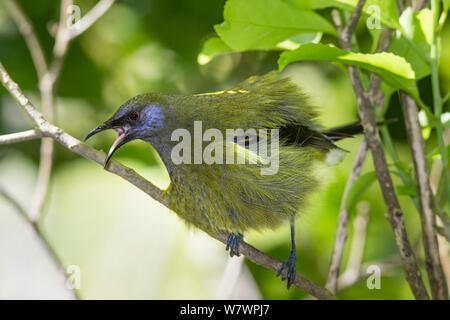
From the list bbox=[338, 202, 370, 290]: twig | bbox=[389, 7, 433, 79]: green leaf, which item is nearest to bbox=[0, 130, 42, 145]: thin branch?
bbox=[389, 7, 433, 79]: green leaf

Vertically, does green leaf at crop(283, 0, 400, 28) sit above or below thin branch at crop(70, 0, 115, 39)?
below

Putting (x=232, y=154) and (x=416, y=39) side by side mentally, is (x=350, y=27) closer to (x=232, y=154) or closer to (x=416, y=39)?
(x=416, y=39)

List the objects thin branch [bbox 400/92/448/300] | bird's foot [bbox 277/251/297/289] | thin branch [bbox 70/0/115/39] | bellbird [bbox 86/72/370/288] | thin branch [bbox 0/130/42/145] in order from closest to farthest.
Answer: thin branch [bbox 0/130/42/145]
thin branch [bbox 400/92/448/300]
bellbird [bbox 86/72/370/288]
bird's foot [bbox 277/251/297/289]
thin branch [bbox 70/0/115/39]

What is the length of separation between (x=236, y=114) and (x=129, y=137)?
491 mm

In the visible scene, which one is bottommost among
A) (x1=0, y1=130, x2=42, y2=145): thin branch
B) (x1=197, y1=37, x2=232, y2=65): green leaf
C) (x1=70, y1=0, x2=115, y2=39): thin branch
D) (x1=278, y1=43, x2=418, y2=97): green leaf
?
(x1=0, y1=130, x2=42, y2=145): thin branch

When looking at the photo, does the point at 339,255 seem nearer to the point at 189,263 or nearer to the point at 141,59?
the point at 189,263

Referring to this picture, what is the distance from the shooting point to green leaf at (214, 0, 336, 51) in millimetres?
1946

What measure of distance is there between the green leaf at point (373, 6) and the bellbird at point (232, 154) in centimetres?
61

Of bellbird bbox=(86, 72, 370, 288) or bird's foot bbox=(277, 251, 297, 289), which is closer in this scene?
bellbird bbox=(86, 72, 370, 288)

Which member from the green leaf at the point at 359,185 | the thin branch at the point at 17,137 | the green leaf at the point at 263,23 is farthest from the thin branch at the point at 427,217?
the thin branch at the point at 17,137

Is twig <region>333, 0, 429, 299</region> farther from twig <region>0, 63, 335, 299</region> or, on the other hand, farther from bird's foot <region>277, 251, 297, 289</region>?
bird's foot <region>277, 251, 297, 289</region>

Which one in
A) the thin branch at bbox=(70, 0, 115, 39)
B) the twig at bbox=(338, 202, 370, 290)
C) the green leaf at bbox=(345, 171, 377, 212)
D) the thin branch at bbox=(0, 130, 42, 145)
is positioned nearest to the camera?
the thin branch at bbox=(0, 130, 42, 145)

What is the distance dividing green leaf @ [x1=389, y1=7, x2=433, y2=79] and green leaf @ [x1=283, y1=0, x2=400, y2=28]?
56mm
